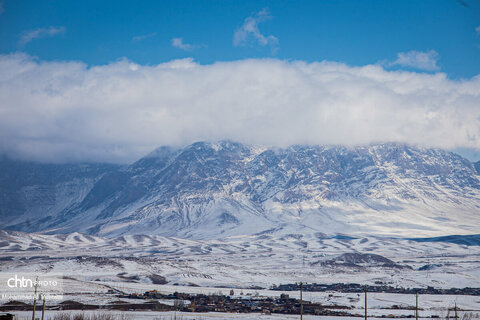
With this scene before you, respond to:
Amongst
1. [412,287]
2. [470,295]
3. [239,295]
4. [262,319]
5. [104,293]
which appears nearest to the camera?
[262,319]

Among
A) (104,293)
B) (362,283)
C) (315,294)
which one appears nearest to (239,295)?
(315,294)

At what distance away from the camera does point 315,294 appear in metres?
159

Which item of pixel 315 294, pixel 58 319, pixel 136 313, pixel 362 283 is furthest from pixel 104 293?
pixel 362 283

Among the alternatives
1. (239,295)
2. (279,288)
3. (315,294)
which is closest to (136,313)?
(239,295)

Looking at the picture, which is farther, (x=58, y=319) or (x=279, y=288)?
(x=279, y=288)

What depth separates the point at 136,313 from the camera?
358 feet

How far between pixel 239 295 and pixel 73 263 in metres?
61.5

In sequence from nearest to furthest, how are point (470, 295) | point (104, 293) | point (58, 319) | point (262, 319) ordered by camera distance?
point (58, 319)
point (262, 319)
point (104, 293)
point (470, 295)

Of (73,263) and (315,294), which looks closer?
(315,294)

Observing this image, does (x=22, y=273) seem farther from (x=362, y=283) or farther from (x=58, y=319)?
(x=362, y=283)

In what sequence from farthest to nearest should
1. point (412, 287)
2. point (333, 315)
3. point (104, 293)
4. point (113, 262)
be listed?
point (113, 262) → point (412, 287) → point (104, 293) → point (333, 315)

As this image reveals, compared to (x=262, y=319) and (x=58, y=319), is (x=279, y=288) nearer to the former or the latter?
(x=262, y=319)

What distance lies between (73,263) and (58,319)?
313 feet

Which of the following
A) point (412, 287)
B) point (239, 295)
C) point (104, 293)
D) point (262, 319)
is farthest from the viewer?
point (412, 287)
